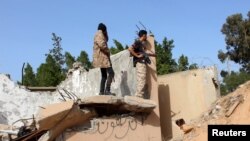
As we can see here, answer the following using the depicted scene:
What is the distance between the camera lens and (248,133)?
653 cm

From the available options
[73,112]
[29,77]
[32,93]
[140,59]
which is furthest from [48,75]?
[73,112]

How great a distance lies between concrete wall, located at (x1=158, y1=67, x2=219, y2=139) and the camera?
10.9m

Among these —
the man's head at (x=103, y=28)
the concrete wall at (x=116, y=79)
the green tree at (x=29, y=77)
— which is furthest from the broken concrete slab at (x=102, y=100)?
the green tree at (x=29, y=77)

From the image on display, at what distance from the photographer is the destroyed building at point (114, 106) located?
865 cm

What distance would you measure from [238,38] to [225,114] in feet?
76.4

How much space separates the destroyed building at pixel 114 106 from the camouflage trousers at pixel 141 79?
0.23m

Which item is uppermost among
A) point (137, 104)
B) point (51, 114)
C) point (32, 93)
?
point (32, 93)

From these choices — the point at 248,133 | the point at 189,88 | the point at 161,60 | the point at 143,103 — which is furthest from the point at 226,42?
the point at 248,133

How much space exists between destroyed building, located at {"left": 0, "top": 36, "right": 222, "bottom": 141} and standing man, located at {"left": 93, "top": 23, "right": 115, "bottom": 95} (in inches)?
19.1

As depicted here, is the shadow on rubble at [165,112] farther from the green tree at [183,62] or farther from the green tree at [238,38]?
the green tree at [238,38]

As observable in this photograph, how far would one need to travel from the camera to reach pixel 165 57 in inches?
859

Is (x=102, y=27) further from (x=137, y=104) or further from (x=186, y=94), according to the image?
(x=186, y=94)

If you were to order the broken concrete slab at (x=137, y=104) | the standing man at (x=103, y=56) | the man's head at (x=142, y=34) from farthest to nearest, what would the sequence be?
the man's head at (x=142, y=34) → the standing man at (x=103, y=56) → the broken concrete slab at (x=137, y=104)

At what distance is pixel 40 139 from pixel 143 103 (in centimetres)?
224
